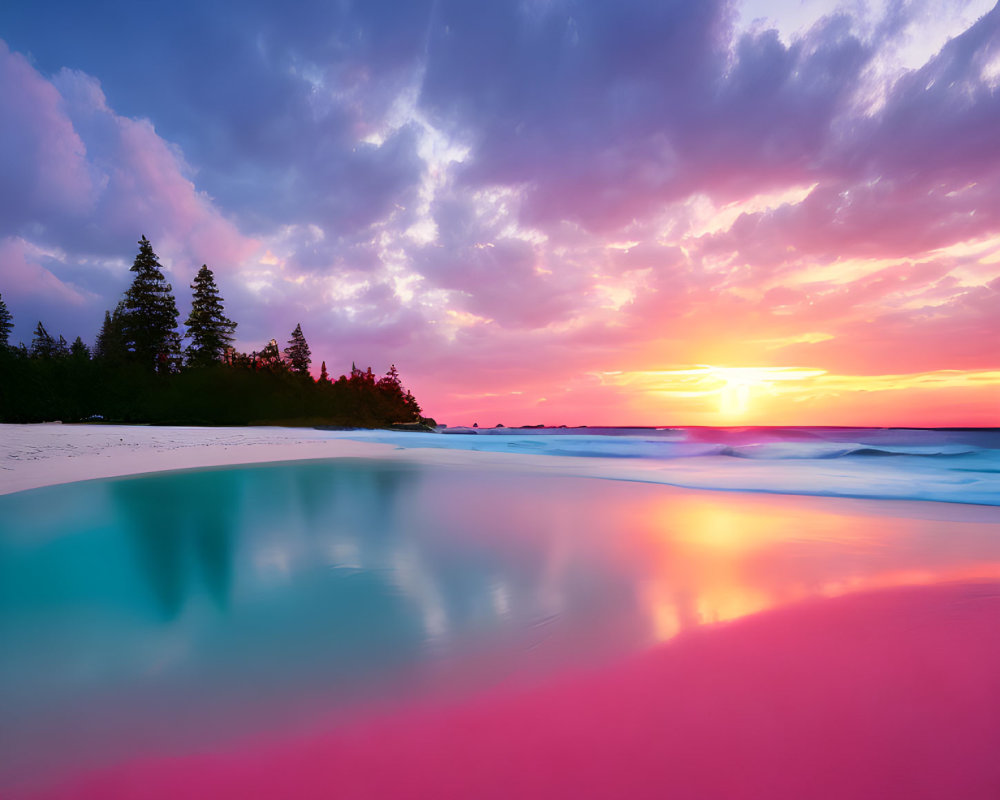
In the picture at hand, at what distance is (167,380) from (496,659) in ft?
112

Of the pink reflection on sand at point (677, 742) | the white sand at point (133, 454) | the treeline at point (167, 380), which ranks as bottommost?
the pink reflection on sand at point (677, 742)

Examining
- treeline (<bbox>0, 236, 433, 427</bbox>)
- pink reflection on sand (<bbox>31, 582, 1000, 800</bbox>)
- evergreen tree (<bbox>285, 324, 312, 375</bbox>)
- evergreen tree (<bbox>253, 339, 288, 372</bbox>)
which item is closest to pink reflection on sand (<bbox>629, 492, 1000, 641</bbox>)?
A: pink reflection on sand (<bbox>31, 582, 1000, 800</bbox>)

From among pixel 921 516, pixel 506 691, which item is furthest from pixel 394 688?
pixel 921 516

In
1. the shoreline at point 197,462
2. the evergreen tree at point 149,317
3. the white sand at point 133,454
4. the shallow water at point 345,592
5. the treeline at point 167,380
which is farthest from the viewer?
the evergreen tree at point 149,317

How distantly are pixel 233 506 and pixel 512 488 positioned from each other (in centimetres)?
430

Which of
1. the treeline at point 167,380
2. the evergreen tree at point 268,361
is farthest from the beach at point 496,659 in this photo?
the evergreen tree at point 268,361

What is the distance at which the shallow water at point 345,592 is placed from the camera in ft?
6.08

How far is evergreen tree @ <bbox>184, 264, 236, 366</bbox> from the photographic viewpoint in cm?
3747

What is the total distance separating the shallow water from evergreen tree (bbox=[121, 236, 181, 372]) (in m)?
34.5

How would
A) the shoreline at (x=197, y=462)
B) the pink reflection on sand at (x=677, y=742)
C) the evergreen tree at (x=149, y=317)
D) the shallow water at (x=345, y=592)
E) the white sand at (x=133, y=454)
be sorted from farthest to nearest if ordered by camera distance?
the evergreen tree at (x=149, y=317)
the white sand at (x=133, y=454)
the shoreline at (x=197, y=462)
the shallow water at (x=345, y=592)
the pink reflection on sand at (x=677, y=742)

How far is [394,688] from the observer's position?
77.5 inches

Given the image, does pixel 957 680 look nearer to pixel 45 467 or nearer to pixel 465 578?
pixel 465 578

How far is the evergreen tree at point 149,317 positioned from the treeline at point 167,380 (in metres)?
0.06

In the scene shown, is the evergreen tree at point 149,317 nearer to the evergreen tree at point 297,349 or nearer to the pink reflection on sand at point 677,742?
the evergreen tree at point 297,349
